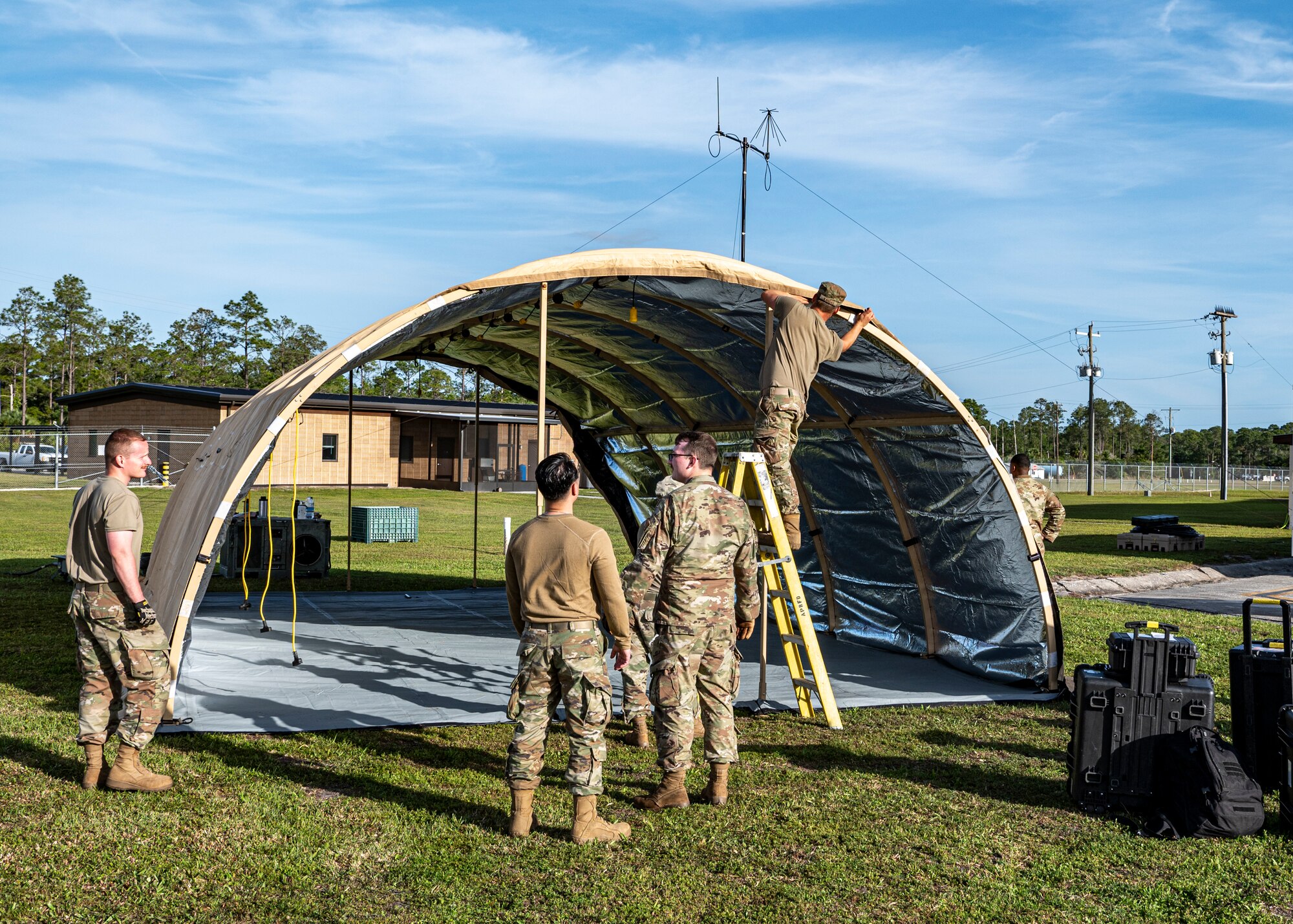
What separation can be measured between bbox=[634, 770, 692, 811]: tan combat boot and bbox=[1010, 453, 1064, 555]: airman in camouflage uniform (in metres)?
5.80

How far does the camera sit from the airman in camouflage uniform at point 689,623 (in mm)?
5598

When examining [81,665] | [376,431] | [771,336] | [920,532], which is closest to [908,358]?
[771,336]

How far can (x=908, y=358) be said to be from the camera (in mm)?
8578

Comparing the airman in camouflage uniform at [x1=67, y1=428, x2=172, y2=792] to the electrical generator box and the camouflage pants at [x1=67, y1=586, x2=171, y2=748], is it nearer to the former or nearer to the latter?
the camouflage pants at [x1=67, y1=586, x2=171, y2=748]

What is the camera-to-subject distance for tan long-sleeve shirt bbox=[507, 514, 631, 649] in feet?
16.3

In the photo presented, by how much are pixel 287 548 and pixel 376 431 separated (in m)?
27.2

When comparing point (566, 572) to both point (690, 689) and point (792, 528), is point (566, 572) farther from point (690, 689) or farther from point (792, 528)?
point (792, 528)

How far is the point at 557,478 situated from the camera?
5.03m

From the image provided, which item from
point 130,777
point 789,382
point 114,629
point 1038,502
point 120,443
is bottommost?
point 130,777

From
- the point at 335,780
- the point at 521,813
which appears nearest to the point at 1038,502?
the point at 521,813

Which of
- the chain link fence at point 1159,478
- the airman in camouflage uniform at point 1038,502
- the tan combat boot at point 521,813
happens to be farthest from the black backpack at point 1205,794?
the chain link fence at point 1159,478

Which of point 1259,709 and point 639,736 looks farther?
point 639,736

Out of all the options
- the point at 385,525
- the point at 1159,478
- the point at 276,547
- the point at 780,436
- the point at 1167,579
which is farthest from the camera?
the point at 1159,478

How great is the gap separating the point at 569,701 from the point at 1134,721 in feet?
10.1
